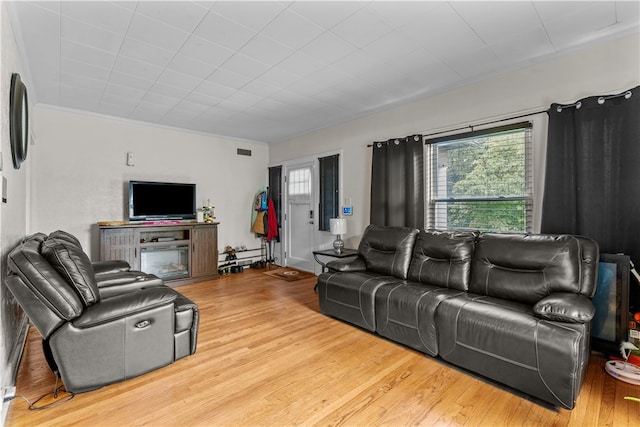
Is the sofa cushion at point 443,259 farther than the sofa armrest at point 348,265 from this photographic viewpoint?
No

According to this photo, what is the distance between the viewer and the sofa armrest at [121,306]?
1979 mm

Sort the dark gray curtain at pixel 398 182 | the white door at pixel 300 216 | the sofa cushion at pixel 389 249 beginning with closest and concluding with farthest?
the sofa cushion at pixel 389 249 → the dark gray curtain at pixel 398 182 → the white door at pixel 300 216

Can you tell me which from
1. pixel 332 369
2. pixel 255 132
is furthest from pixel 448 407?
pixel 255 132

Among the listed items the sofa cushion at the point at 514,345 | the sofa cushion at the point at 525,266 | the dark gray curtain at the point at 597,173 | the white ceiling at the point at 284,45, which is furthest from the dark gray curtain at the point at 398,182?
the sofa cushion at the point at 514,345

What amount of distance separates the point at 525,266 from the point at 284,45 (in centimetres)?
277

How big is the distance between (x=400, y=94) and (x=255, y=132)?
286 centimetres

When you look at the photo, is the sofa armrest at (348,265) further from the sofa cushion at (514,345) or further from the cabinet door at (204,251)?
the cabinet door at (204,251)

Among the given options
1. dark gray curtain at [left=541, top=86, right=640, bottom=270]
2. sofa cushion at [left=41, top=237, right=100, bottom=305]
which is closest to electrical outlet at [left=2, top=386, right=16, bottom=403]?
sofa cushion at [left=41, top=237, right=100, bottom=305]

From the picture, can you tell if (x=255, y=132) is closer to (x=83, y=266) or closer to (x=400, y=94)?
(x=400, y=94)

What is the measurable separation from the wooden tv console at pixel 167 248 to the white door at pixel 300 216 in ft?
4.84

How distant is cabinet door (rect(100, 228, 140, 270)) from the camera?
4234 millimetres

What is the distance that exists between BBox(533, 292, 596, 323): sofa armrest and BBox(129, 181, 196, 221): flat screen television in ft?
16.0

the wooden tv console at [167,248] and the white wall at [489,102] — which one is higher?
the white wall at [489,102]

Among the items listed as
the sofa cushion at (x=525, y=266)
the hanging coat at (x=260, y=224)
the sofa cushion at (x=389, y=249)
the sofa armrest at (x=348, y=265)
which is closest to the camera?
the sofa cushion at (x=525, y=266)
